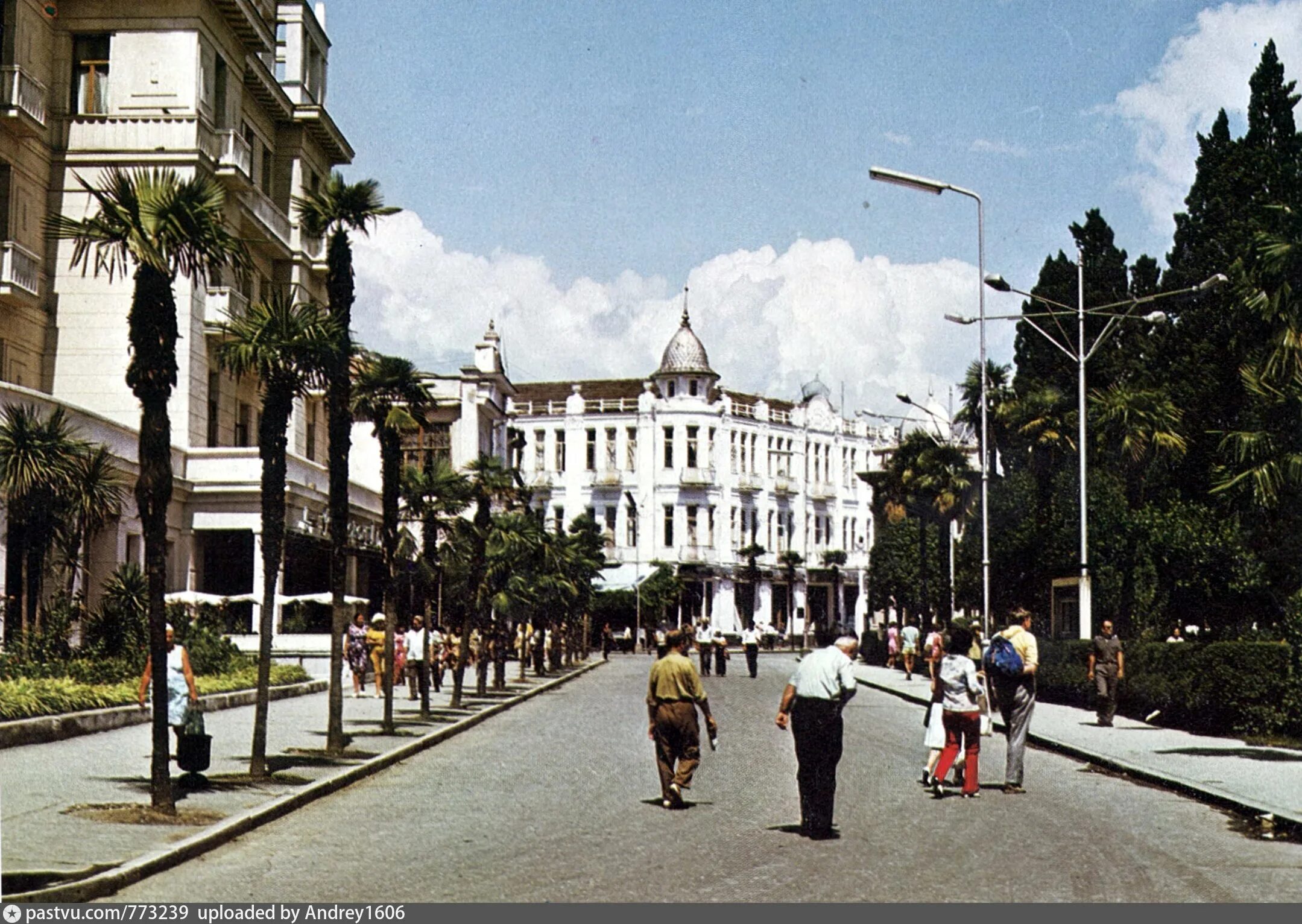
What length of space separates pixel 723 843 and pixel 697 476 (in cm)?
9004

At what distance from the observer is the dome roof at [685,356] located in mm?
103750

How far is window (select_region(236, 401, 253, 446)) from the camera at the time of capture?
1989 inches

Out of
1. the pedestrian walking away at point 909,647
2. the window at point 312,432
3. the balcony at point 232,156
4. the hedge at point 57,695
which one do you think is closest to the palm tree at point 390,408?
the hedge at point 57,695

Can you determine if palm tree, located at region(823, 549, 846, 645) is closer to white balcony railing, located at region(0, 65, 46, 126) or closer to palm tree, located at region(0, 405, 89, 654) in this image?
white balcony railing, located at region(0, 65, 46, 126)

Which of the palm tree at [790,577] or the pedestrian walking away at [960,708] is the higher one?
the palm tree at [790,577]

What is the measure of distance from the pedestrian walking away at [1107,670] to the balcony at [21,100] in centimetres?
2660

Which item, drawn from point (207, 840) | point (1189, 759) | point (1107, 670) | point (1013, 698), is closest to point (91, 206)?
point (1107, 670)

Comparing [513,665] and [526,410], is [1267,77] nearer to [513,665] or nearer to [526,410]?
[513,665]

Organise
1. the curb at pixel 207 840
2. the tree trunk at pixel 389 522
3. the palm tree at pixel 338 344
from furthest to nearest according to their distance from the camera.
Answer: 1. the tree trunk at pixel 389 522
2. the palm tree at pixel 338 344
3. the curb at pixel 207 840

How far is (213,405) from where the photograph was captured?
48.3 metres

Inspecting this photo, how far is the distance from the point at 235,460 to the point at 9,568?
38.6 ft

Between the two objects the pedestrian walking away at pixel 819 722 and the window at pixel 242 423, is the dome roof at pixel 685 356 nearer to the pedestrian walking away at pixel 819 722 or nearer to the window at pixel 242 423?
the window at pixel 242 423

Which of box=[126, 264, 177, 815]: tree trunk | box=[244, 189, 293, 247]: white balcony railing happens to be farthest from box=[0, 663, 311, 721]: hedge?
box=[244, 189, 293, 247]: white balcony railing

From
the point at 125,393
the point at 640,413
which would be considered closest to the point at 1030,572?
the point at 125,393
